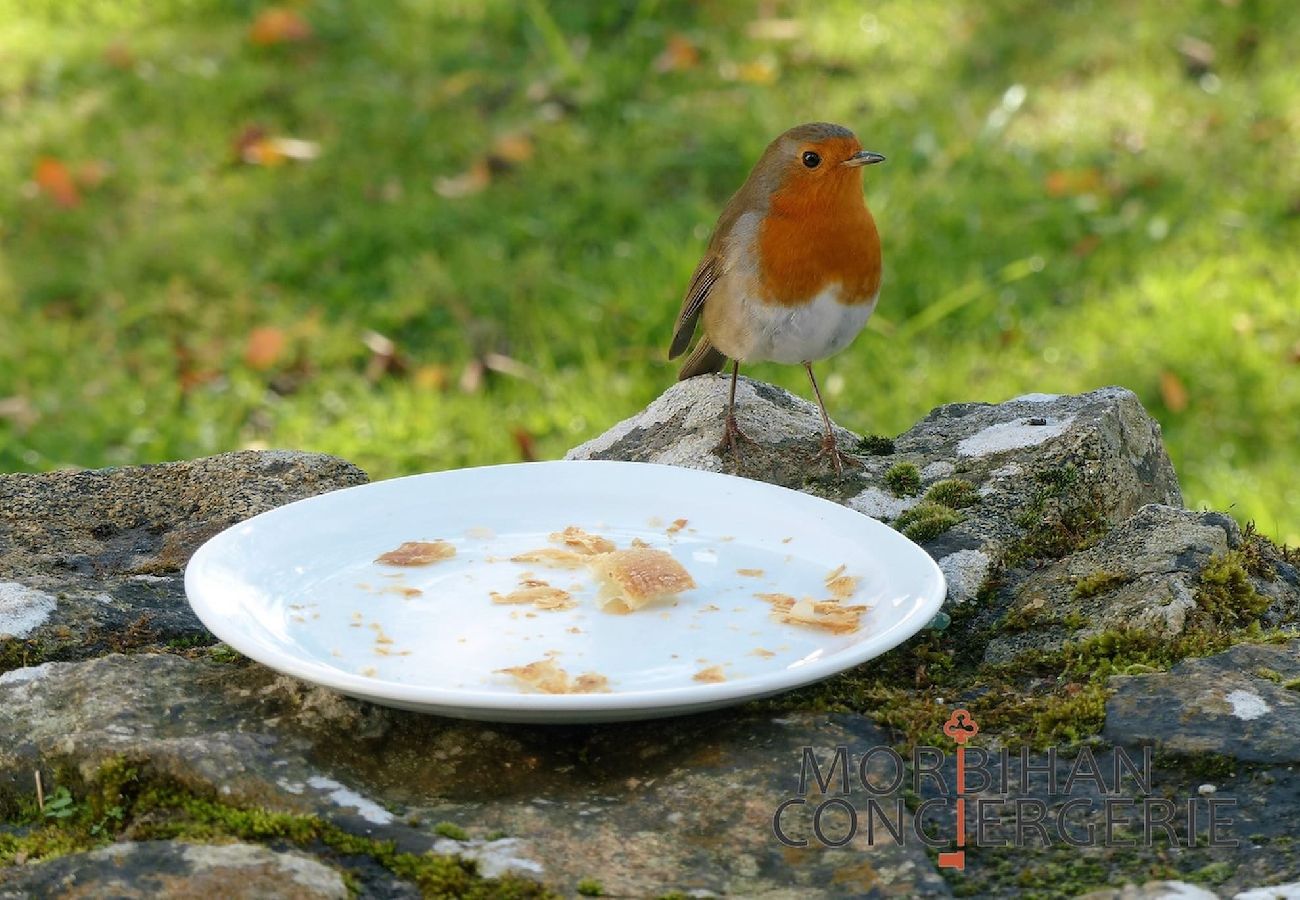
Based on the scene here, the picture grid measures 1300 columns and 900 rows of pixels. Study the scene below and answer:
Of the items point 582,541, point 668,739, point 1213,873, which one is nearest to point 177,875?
point 668,739

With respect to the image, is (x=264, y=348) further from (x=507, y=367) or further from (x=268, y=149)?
(x=268, y=149)

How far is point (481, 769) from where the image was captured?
80.8 inches

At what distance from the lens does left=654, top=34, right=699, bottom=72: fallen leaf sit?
697cm

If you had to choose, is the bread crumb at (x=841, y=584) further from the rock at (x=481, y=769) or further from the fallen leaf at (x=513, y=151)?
the fallen leaf at (x=513, y=151)

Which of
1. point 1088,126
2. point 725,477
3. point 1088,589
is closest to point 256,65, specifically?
point 1088,126

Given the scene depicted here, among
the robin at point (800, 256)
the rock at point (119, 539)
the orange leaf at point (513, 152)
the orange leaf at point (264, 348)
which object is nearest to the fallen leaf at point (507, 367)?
the orange leaf at point (264, 348)

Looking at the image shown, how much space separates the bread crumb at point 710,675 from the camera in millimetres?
2037

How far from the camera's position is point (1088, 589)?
7.90 feet

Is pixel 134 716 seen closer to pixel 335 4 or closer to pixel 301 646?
pixel 301 646

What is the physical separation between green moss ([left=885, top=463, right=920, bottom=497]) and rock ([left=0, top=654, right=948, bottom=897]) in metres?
0.85

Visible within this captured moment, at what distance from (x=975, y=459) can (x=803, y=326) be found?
579 mm

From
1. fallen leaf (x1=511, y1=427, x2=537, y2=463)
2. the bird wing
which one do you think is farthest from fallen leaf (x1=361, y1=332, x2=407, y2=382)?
the bird wing

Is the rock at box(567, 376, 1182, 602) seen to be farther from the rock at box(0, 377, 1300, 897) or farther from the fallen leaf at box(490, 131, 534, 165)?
the fallen leaf at box(490, 131, 534, 165)

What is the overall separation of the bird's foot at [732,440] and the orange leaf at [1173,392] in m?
2.34
